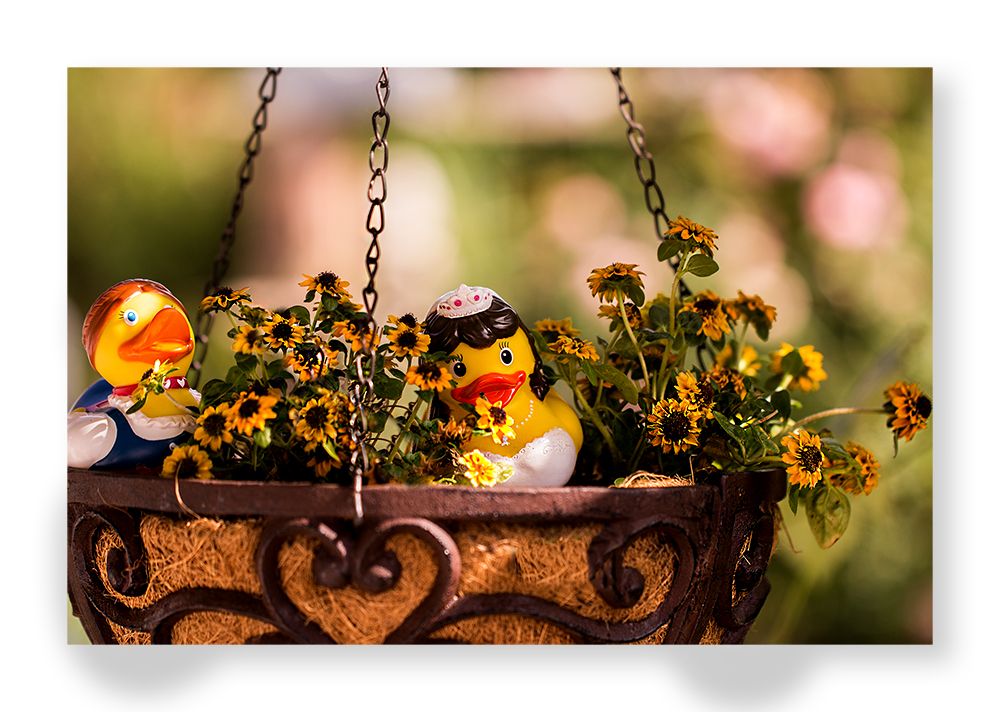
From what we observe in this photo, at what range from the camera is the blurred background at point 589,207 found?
170cm

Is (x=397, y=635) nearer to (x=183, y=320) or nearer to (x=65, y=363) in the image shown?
(x=183, y=320)

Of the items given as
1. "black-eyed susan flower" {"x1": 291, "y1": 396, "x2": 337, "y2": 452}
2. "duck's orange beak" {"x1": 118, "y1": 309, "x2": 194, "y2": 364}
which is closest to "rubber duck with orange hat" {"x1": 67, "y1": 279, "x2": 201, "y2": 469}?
"duck's orange beak" {"x1": 118, "y1": 309, "x2": 194, "y2": 364}

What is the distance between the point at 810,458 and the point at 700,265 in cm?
28

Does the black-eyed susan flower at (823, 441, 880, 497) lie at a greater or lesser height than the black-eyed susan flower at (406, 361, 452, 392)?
lesser

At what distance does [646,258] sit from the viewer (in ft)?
5.76

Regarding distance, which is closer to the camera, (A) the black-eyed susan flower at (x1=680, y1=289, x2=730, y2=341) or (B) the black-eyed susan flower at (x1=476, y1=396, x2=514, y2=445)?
(B) the black-eyed susan flower at (x1=476, y1=396, x2=514, y2=445)

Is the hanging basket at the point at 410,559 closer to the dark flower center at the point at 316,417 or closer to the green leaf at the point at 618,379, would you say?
the dark flower center at the point at 316,417

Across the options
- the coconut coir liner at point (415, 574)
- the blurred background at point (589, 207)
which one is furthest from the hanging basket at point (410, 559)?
the blurred background at point (589, 207)

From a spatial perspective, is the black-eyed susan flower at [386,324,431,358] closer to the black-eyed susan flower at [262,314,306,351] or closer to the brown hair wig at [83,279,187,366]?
the black-eyed susan flower at [262,314,306,351]

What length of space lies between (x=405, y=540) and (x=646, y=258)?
1156 millimetres

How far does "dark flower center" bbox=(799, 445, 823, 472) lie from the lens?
896mm

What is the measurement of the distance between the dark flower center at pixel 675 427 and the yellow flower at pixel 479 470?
21cm

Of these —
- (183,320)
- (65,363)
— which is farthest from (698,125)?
(65,363)

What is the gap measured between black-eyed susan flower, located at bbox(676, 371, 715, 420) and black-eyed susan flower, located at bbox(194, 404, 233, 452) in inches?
21.0
